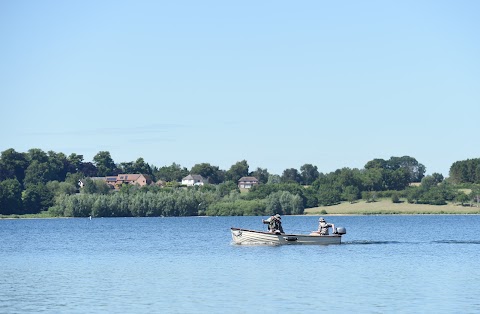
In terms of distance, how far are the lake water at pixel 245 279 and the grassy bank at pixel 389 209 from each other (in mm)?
106067

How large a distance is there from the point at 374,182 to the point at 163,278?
155788mm

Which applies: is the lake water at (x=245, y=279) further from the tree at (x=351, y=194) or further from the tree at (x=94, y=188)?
the tree at (x=94, y=188)

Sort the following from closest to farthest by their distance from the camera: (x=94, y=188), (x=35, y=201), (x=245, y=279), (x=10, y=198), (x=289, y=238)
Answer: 1. (x=245, y=279)
2. (x=289, y=238)
3. (x=10, y=198)
4. (x=35, y=201)
5. (x=94, y=188)

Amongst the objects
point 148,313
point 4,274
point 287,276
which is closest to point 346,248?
point 287,276

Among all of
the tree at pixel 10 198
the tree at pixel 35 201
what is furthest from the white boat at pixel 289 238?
the tree at pixel 35 201

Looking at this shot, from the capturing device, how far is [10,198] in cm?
18525

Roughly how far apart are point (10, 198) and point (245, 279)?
147 metres

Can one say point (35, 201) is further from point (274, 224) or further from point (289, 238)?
point (289, 238)

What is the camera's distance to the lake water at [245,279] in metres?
35.9

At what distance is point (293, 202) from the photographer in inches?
6521

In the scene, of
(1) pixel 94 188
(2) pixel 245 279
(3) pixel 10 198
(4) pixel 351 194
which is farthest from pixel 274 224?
(1) pixel 94 188

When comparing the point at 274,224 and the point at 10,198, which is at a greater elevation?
the point at 10,198

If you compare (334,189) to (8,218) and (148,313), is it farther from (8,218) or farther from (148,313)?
(148,313)

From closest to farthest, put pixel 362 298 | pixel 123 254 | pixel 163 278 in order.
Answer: pixel 362 298 < pixel 163 278 < pixel 123 254
